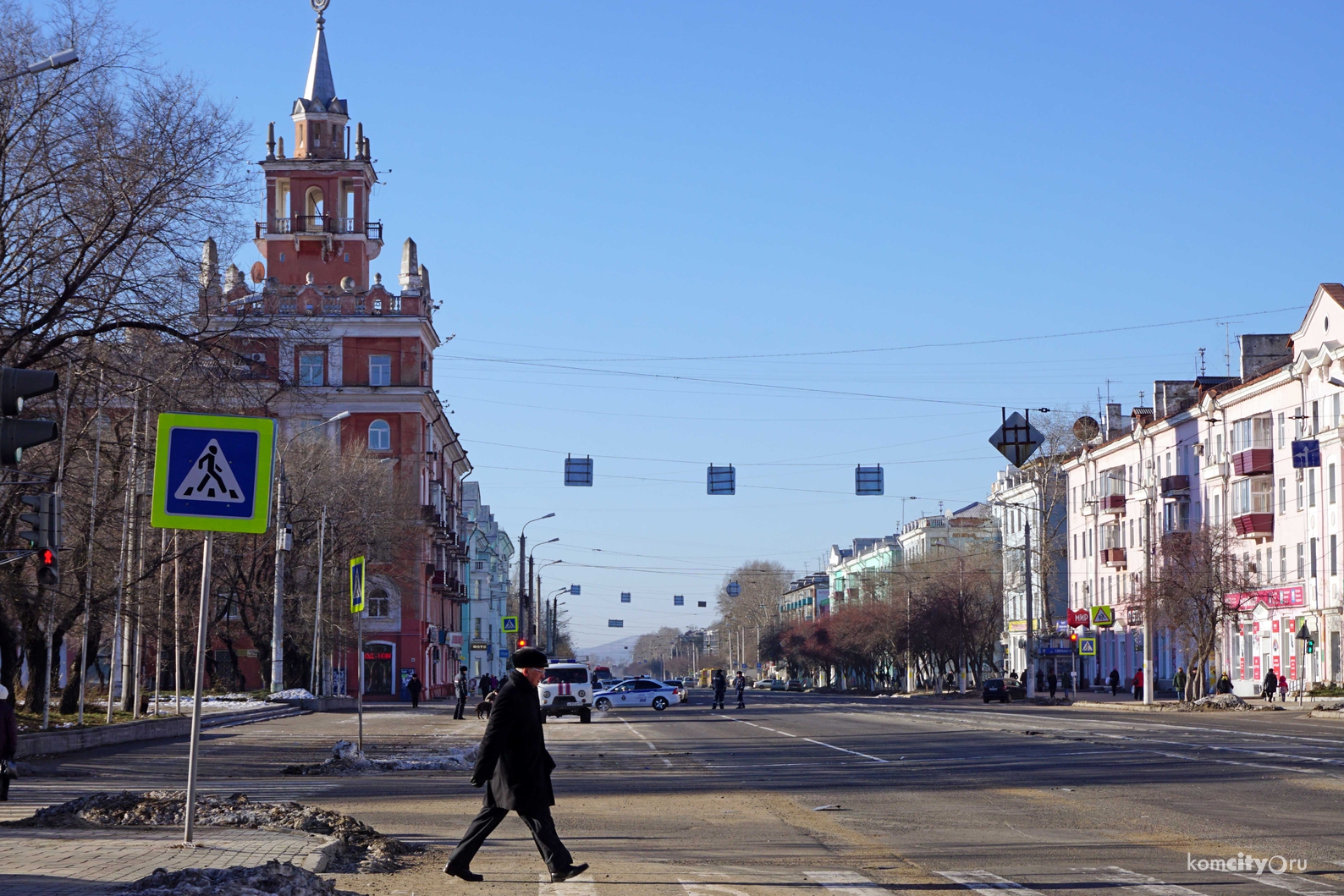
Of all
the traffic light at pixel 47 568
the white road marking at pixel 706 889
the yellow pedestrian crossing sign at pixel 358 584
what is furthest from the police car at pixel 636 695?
the white road marking at pixel 706 889

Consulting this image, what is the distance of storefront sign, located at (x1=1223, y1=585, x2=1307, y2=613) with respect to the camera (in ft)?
210

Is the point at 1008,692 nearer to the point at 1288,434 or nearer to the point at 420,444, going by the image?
the point at 1288,434

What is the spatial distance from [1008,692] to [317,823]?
68.3 metres

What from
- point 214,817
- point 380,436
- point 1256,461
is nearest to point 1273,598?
point 1256,461

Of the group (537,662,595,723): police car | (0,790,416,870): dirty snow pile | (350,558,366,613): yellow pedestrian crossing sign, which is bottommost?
(537,662,595,723): police car

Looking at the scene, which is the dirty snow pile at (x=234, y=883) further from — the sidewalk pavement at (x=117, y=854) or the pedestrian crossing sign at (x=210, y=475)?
the pedestrian crossing sign at (x=210, y=475)

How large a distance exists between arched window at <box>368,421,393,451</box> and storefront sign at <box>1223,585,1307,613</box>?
42464mm

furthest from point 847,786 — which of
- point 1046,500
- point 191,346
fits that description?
point 1046,500

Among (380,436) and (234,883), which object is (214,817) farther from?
(380,436)

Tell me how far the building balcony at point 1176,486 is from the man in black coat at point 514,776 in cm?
7277

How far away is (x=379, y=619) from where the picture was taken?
8081cm

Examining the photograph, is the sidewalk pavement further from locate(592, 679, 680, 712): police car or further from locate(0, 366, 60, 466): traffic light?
locate(592, 679, 680, 712): police car

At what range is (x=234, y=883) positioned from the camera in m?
8.97

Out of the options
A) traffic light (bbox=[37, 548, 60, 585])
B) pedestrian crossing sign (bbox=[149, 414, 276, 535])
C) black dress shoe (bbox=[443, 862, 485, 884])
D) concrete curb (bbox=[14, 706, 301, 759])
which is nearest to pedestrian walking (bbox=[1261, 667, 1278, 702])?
concrete curb (bbox=[14, 706, 301, 759])
